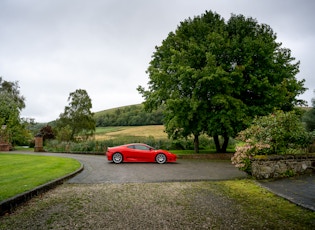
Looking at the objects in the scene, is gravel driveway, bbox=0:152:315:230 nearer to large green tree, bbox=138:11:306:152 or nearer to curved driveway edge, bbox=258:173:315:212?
curved driveway edge, bbox=258:173:315:212

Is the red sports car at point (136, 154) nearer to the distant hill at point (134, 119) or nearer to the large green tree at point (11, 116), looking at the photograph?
the large green tree at point (11, 116)

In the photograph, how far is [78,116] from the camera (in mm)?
35094

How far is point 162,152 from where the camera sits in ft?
51.8

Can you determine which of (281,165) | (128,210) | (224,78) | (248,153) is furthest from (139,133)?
(128,210)

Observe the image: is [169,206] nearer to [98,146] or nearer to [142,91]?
[142,91]

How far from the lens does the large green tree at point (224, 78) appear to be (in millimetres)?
17281

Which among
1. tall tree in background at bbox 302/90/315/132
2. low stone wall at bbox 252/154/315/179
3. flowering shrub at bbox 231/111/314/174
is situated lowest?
low stone wall at bbox 252/154/315/179

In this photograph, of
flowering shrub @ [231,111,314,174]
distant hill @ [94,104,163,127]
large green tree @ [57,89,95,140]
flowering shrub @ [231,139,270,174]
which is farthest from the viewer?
distant hill @ [94,104,163,127]

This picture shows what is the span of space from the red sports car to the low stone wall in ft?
23.7

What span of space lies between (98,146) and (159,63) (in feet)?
36.7

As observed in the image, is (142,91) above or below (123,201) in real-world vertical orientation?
above

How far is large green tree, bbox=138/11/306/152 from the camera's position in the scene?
17281mm

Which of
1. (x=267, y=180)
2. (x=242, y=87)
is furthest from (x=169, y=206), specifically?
(x=242, y=87)

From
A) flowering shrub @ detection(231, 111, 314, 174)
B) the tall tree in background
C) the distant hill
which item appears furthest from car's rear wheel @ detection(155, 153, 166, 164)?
the distant hill
